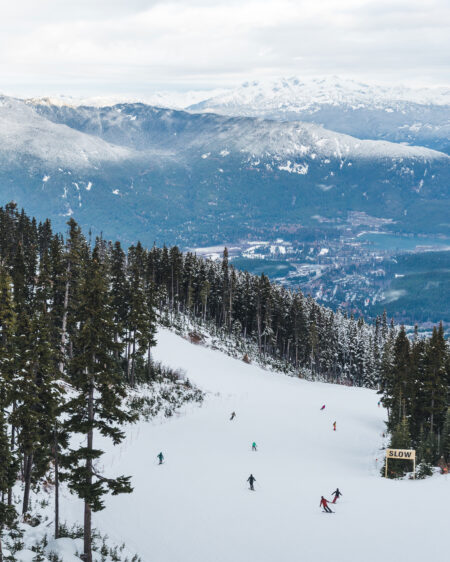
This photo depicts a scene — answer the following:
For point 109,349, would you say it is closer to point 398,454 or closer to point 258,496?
point 258,496

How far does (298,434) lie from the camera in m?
56.4

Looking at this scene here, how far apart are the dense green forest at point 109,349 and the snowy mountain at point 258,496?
2.98m

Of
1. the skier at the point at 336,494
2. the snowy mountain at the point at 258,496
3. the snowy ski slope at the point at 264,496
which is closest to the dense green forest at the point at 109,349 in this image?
the snowy mountain at the point at 258,496

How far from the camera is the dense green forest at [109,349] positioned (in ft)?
72.8

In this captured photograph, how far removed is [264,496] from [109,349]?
18.9 metres

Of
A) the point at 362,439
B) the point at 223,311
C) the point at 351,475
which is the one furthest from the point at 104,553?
the point at 223,311

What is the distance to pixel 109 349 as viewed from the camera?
894 inches

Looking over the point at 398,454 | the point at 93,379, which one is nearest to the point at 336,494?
the point at 398,454

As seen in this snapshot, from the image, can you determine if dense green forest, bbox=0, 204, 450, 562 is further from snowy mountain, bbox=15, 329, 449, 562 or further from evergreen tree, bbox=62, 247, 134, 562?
snowy mountain, bbox=15, 329, 449, 562

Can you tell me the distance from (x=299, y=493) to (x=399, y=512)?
23.0ft

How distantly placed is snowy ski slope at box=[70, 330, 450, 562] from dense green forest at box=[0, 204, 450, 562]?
344 cm

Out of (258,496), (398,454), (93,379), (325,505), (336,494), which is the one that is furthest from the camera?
(398,454)

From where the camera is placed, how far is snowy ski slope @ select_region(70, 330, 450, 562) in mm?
28031

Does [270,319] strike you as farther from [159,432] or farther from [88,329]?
[88,329]
